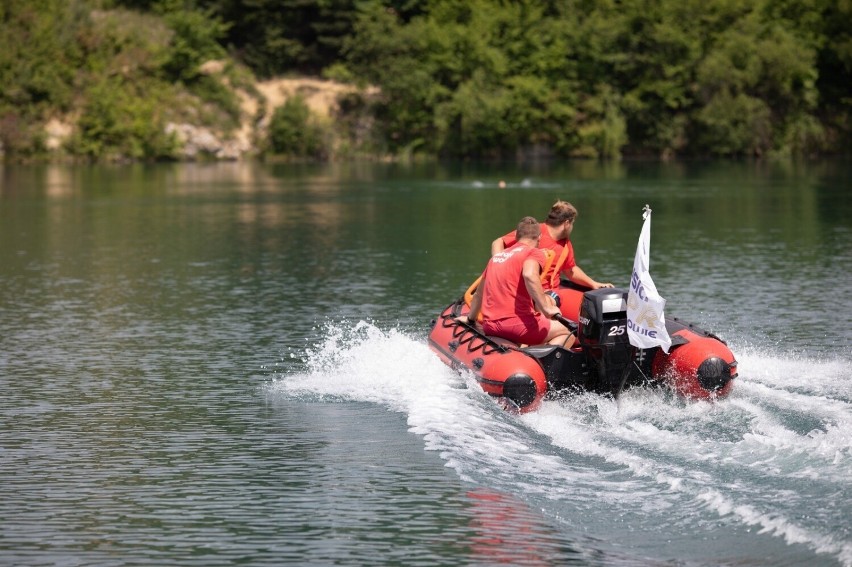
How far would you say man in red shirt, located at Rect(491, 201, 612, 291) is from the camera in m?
13.1

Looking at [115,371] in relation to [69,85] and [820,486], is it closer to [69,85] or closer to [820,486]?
[820,486]

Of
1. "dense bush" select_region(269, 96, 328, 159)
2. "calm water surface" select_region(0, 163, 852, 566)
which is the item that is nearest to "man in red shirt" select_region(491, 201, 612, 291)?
"calm water surface" select_region(0, 163, 852, 566)

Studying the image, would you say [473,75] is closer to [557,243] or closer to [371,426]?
[557,243]

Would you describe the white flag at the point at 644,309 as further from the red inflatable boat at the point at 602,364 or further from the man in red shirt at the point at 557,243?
the man in red shirt at the point at 557,243

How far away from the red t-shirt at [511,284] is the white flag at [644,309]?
4.05 ft

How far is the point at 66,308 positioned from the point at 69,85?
→ 60877mm

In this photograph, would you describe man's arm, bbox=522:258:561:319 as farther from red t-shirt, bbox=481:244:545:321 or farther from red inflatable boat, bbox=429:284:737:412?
red inflatable boat, bbox=429:284:737:412

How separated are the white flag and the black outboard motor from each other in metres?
0.25

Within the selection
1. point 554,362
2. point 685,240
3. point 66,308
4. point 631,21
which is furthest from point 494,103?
point 554,362

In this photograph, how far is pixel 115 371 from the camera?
1446cm

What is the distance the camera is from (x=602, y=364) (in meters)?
11.8

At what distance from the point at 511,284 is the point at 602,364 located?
1.17m

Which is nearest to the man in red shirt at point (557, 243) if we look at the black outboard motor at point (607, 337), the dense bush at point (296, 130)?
the black outboard motor at point (607, 337)

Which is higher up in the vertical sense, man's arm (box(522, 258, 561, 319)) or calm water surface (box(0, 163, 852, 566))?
man's arm (box(522, 258, 561, 319))
